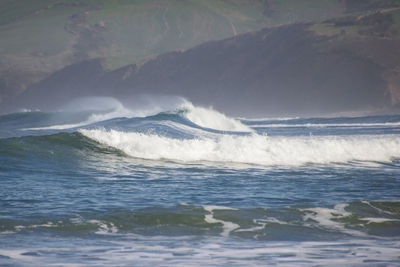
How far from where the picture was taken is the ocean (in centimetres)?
630

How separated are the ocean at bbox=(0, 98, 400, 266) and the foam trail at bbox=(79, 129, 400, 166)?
0.06 m

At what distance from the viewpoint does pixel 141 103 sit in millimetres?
Result: 104000

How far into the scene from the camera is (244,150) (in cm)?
1614

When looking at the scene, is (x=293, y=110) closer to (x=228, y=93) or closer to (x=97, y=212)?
(x=228, y=93)

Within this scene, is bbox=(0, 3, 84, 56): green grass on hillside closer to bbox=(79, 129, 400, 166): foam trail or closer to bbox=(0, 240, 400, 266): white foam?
bbox=(79, 129, 400, 166): foam trail

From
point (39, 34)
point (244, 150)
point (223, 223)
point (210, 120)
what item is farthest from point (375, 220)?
point (39, 34)

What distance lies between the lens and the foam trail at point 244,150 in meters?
15.7

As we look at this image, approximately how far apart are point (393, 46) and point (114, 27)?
111331mm

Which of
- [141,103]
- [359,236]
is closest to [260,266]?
[359,236]

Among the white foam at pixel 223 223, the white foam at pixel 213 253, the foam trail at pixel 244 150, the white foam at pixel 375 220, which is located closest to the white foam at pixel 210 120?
the foam trail at pixel 244 150

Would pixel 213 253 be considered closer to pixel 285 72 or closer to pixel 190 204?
pixel 190 204

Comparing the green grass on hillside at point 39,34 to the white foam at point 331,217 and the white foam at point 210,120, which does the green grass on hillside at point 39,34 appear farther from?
the white foam at point 331,217

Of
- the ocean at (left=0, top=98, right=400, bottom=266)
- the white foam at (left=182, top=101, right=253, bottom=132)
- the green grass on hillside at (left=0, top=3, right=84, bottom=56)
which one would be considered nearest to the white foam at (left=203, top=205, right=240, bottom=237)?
the ocean at (left=0, top=98, right=400, bottom=266)

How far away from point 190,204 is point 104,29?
554 feet
